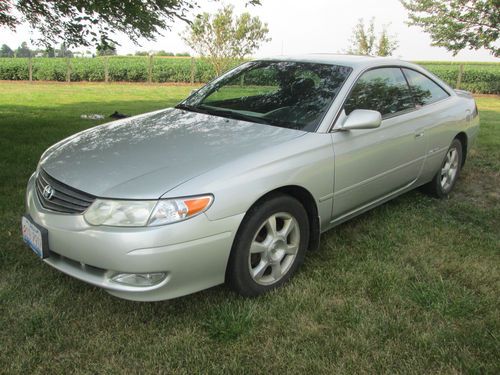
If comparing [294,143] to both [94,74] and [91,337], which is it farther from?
[94,74]

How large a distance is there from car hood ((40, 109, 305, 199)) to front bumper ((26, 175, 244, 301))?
21 centimetres

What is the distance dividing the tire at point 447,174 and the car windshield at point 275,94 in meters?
1.79

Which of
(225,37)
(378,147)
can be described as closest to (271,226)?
(378,147)

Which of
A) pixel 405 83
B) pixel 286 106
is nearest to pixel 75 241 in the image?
pixel 286 106

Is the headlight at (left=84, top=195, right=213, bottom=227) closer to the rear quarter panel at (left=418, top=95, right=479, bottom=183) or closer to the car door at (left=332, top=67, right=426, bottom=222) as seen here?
the car door at (left=332, top=67, right=426, bottom=222)

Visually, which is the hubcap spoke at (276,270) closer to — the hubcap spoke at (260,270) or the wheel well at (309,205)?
the hubcap spoke at (260,270)

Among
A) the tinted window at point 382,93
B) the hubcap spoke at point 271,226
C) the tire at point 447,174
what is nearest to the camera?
the hubcap spoke at point 271,226

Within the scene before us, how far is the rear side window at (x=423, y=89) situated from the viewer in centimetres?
421

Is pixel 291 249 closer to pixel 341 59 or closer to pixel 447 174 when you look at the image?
pixel 341 59

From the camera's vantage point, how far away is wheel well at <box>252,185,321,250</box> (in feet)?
9.51

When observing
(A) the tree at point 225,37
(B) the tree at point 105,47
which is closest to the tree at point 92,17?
(B) the tree at point 105,47

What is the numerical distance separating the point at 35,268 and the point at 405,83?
3.38 meters

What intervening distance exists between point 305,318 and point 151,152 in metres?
1.37

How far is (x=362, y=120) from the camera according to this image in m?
3.08
